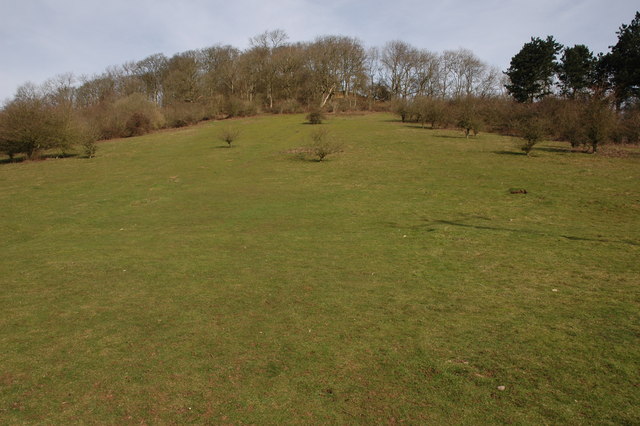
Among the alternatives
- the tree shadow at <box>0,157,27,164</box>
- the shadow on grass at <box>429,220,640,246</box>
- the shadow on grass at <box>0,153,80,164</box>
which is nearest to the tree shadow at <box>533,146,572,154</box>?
the shadow on grass at <box>429,220,640,246</box>

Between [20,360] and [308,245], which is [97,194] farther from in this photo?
[20,360]

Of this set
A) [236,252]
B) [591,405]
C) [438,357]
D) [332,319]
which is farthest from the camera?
[236,252]

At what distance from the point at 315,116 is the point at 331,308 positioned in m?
50.0

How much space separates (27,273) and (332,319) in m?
8.99

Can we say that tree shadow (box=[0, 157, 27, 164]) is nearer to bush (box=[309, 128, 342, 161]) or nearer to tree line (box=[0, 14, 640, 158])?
tree line (box=[0, 14, 640, 158])

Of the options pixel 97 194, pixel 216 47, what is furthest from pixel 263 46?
pixel 97 194

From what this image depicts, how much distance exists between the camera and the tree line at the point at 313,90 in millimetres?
38125

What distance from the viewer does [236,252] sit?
1233 cm

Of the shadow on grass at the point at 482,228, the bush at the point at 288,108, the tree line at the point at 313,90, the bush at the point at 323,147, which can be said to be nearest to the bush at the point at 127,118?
the tree line at the point at 313,90

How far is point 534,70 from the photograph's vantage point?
51719 mm

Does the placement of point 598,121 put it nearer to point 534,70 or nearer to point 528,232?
point 528,232

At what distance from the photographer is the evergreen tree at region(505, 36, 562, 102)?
2030 inches

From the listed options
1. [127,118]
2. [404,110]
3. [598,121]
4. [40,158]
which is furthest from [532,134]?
[127,118]

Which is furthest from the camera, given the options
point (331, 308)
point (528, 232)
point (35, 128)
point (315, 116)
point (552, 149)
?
point (315, 116)
